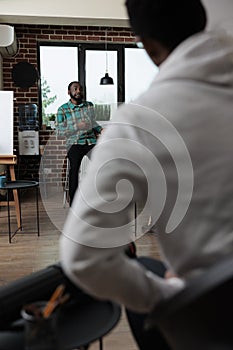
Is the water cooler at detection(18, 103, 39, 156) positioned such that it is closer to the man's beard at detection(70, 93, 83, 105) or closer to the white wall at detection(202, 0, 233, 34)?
the man's beard at detection(70, 93, 83, 105)

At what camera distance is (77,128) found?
465 cm

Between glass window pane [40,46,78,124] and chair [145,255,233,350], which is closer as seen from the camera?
chair [145,255,233,350]

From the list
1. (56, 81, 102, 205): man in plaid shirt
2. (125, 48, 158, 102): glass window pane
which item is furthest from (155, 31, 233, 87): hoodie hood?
(125, 48, 158, 102): glass window pane

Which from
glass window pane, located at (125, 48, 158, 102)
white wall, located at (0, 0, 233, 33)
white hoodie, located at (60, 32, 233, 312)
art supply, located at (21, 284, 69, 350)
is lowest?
art supply, located at (21, 284, 69, 350)

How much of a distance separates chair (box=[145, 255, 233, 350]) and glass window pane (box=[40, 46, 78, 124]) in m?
6.02

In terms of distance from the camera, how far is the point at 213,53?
762 mm

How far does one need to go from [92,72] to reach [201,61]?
5986 mm

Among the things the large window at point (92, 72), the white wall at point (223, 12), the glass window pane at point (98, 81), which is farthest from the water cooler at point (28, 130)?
the white wall at point (223, 12)

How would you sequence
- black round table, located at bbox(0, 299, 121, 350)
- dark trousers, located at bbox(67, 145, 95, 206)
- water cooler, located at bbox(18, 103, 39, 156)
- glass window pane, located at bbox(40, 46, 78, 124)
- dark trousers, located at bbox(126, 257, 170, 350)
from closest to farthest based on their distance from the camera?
1. black round table, located at bbox(0, 299, 121, 350)
2. dark trousers, located at bbox(126, 257, 170, 350)
3. dark trousers, located at bbox(67, 145, 95, 206)
4. water cooler, located at bbox(18, 103, 39, 156)
5. glass window pane, located at bbox(40, 46, 78, 124)

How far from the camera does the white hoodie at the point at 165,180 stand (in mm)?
678

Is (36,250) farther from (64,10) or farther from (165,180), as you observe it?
(64,10)

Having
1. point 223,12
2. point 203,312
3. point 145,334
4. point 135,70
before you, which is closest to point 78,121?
point 135,70

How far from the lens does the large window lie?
641 centimetres

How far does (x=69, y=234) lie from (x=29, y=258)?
8.48ft
